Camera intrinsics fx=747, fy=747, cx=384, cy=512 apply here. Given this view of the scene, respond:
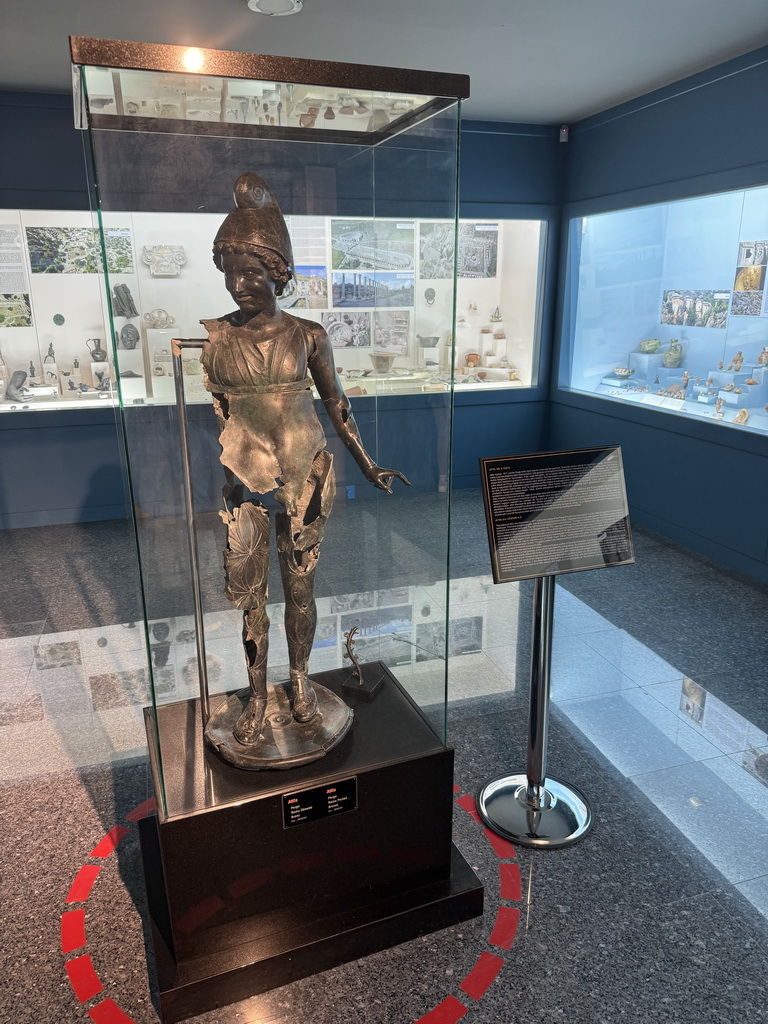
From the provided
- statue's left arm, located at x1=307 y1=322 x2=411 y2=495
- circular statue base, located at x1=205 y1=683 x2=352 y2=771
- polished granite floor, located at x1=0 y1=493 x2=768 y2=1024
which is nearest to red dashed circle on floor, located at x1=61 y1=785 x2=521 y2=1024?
polished granite floor, located at x1=0 y1=493 x2=768 y2=1024

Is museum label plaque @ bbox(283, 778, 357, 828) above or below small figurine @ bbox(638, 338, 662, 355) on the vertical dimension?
below

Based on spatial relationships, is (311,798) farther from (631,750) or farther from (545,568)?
(631,750)

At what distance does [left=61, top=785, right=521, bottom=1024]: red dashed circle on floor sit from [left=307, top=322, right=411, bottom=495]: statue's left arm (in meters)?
1.33

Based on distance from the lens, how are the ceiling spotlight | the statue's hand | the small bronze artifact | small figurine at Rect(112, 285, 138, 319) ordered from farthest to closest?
the ceiling spotlight < the small bronze artifact < the statue's hand < small figurine at Rect(112, 285, 138, 319)

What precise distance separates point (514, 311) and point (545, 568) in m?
4.93

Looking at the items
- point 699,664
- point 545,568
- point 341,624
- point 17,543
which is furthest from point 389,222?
point 17,543

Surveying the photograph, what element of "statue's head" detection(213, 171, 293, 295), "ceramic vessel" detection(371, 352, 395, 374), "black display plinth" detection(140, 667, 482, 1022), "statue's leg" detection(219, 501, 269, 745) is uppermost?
"statue's head" detection(213, 171, 293, 295)

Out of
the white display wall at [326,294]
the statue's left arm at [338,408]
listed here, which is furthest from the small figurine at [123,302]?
the statue's left arm at [338,408]

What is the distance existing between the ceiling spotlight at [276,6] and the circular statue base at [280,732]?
3239 millimetres

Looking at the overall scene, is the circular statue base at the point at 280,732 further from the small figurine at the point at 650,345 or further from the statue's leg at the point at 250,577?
the small figurine at the point at 650,345

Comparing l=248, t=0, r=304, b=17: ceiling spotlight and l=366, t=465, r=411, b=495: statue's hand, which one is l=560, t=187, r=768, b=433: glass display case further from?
l=366, t=465, r=411, b=495: statue's hand

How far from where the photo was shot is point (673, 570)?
16.4 ft

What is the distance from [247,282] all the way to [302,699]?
1.21 m

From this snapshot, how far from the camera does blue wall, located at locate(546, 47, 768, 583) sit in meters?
4.64
